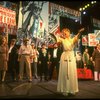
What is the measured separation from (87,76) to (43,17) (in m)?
3.72

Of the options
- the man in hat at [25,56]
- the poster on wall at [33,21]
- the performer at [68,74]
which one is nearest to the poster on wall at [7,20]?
the poster on wall at [33,21]

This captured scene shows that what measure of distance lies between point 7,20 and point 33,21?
1815 mm

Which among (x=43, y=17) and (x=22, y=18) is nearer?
(x=22, y=18)

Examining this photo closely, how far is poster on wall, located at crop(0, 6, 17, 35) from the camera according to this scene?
10898 millimetres

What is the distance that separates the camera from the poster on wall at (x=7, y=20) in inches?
429

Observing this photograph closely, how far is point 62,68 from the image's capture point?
6.84 meters

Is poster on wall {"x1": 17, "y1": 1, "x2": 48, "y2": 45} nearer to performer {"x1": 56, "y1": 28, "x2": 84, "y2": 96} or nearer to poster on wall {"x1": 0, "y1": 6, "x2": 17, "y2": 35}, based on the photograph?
poster on wall {"x1": 0, "y1": 6, "x2": 17, "y2": 35}

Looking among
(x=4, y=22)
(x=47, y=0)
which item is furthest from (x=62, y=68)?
(x=47, y=0)

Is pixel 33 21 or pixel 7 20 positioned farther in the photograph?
pixel 33 21

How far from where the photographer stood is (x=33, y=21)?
12500mm

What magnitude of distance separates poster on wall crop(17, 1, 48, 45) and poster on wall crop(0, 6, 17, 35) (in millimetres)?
538

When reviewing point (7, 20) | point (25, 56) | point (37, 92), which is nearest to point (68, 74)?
point (37, 92)

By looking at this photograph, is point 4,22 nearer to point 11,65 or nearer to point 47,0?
point 11,65

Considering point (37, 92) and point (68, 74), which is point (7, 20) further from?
point (68, 74)
